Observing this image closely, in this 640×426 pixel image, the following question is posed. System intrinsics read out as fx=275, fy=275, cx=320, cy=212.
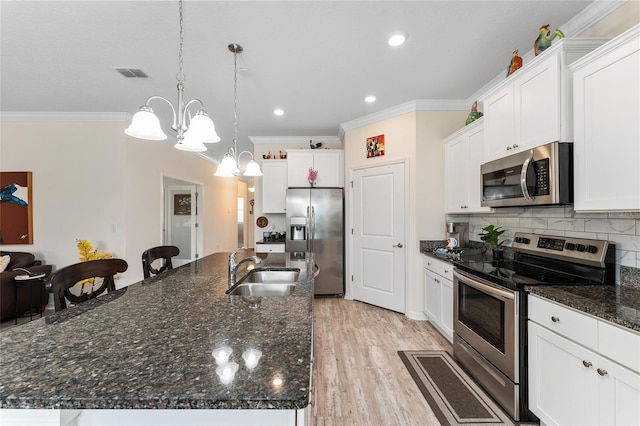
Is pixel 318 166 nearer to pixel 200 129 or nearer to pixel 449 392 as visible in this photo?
pixel 200 129

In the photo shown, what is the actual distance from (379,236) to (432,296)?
1043 millimetres

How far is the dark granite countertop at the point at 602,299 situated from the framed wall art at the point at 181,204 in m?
6.52

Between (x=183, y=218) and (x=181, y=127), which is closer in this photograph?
(x=181, y=127)

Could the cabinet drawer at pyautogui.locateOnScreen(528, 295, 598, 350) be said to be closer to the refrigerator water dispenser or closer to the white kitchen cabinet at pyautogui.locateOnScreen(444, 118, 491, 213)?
the white kitchen cabinet at pyautogui.locateOnScreen(444, 118, 491, 213)

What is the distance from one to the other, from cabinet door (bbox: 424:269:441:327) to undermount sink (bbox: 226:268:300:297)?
1.74 metres

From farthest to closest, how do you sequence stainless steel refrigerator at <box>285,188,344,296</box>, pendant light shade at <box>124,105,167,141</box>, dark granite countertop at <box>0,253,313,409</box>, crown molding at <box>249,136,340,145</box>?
crown molding at <box>249,136,340,145</box> → stainless steel refrigerator at <box>285,188,344,296</box> → pendant light shade at <box>124,105,167,141</box> → dark granite countertop at <box>0,253,313,409</box>

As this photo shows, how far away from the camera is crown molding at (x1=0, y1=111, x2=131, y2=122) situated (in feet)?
12.1

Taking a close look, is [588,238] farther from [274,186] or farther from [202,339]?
[274,186]

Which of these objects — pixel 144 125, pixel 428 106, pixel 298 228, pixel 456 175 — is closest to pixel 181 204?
pixel 298 228

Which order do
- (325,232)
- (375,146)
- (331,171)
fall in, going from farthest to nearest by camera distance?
(331,171)
(325,232)
(375,146)

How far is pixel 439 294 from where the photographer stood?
9.46 feet

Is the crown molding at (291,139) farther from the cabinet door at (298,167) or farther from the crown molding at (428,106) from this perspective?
the crown molding at (428,106)

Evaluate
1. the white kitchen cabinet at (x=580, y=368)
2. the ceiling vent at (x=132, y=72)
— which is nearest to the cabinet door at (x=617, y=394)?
the white kitchen cabinet at (x=580, y=368)

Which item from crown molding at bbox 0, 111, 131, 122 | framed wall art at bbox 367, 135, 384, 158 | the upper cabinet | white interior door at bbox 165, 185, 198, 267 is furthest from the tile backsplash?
white interior door at bbox 165, 185, 198, 267
